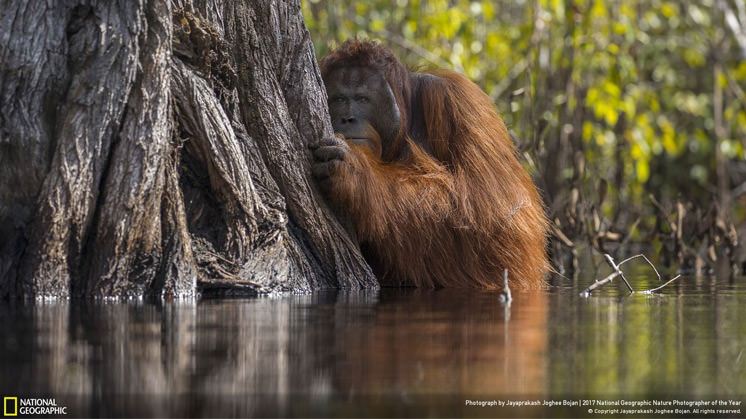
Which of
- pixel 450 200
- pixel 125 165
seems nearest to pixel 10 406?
pixel 125 165

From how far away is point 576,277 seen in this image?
7.41m

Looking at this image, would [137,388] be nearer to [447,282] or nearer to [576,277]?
[447,282]

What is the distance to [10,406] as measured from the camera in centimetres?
223

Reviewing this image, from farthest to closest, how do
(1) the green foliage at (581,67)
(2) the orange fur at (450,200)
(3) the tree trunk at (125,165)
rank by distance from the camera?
(1) the green foliage at (581,67) < (2) the orange fur at (450,200) < (3) the tree trunk at (125,165)

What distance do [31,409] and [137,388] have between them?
26 cm

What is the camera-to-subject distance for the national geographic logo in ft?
7.20

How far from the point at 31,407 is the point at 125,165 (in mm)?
2355

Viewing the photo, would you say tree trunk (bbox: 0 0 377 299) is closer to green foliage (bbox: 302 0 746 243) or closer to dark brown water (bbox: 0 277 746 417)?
dark brown water (bbox: 0 277 746 417)

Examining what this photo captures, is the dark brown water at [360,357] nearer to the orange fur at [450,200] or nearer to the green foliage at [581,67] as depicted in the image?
the orange fur at [450,200]

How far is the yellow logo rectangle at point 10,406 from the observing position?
7.19 feet

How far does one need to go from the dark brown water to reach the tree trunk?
0.33m

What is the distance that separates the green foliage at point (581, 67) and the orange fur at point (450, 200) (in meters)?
2.73

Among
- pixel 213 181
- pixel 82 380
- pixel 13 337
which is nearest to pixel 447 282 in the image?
pixel 213 181

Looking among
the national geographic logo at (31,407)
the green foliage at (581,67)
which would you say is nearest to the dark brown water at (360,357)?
the national geographic logo at (31,407)
